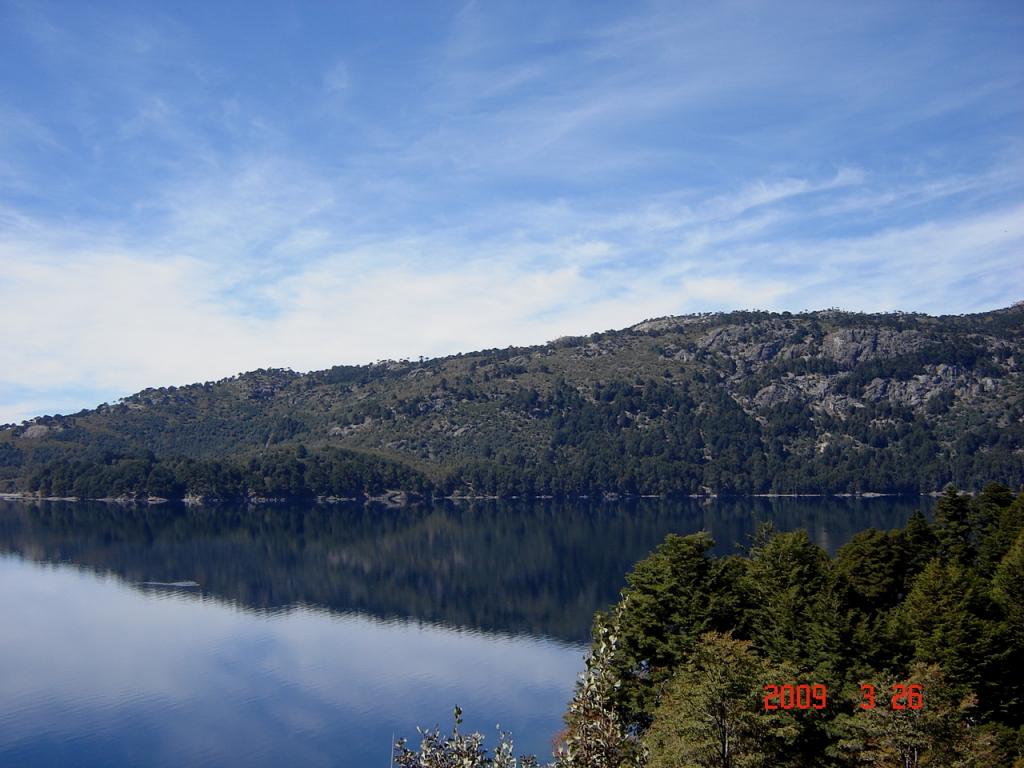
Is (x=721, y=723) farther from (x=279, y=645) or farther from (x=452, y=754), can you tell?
(x=279, y=645)

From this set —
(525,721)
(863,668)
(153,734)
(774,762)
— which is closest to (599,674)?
(774,762)

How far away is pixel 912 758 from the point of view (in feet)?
125

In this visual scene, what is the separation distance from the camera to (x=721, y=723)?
39.8m

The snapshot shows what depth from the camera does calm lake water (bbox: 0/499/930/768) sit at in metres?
72.4

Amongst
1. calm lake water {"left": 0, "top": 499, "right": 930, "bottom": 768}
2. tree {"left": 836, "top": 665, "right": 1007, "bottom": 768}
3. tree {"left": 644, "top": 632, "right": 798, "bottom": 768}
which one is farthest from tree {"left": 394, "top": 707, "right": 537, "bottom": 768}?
calm lake water {"left": 0, "top": 499, "right": 930, "bottom": 768}

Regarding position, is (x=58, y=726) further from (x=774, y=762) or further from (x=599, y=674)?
(x=599, y=674)

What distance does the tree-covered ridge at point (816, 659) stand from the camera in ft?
130

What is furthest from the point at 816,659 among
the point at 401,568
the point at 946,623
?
the point at 401,568

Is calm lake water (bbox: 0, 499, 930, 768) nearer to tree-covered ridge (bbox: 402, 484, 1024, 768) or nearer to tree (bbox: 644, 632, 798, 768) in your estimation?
tree-covered ridge (bbox: 402, 484, 1024, 768)
